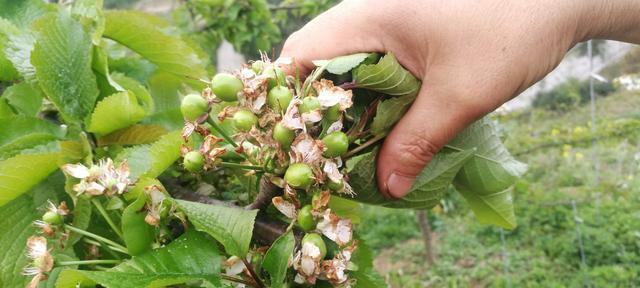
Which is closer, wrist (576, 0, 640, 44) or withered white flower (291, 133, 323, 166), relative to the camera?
withered white flower (291, 133, 323, 166)

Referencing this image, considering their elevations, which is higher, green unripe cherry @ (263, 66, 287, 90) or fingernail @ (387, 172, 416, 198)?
green unripe cherry @ (263, 66, 287, 90)

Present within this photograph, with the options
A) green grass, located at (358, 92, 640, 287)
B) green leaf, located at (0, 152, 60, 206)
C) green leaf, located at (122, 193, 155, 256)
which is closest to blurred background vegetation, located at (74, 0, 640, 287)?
green grass, located at (358, 92, 640, 287)

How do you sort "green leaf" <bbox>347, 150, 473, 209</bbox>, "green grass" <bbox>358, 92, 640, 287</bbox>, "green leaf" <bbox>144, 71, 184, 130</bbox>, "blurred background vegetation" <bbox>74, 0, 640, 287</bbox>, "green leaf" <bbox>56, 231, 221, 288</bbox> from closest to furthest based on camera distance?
"green leaf" <bbox>56, 231, 221, 288</bbox>, "green leaf" <bbox>347, 150, 473, 209</bbox>, "green leaf" <bbox>144, 71, 184, 130</bbox>, "blurred background vegetation" <bbox>74, 0, 640, 287</bbox>, "green grass" <bbox>358, 92, 640, 287</bbox>

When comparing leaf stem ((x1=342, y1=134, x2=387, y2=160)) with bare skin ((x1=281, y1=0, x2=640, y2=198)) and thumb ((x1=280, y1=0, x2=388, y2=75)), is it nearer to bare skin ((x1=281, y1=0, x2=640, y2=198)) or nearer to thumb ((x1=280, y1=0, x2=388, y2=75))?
bare skin ((x1=281, y1=0, x2=640, y2=198))

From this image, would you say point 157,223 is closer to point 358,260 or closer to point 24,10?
point 358,260

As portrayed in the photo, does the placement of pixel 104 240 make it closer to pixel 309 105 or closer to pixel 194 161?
pixel 194 161

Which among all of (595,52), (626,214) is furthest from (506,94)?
(595,52)

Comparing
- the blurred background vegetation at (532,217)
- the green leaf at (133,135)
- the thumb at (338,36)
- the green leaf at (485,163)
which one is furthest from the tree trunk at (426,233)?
the green leaf at (133,135)

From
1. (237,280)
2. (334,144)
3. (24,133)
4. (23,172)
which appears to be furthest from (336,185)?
(24,133)
